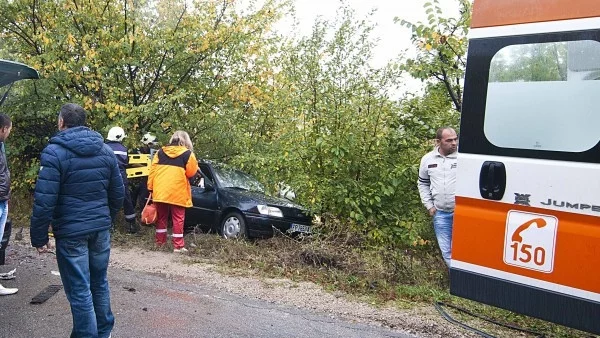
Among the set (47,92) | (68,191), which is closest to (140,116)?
(47,92)

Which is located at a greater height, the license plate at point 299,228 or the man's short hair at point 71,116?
the man's short hair at point 71,116

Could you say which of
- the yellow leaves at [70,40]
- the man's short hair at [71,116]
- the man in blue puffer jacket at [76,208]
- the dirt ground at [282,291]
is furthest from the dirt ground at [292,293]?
the yellow leaves at [70,40]

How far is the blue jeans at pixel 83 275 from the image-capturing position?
3.54 metres

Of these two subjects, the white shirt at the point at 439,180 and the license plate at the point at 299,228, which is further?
the license plate at the point at 299,228

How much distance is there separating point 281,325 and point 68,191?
6.99 feet

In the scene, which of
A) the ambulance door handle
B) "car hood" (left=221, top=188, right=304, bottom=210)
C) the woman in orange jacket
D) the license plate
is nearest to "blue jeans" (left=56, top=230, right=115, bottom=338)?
the ambulance door handle

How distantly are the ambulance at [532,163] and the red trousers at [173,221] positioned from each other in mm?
4637

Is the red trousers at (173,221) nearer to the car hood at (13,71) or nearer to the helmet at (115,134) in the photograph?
the helmet at (115,134)

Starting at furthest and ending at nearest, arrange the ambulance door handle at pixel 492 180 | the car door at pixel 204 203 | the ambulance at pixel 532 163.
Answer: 1. the car door at pixel 204 203
2. the ambulance door handle at pixel 492 180
3. the ambulance at pixel 532 163

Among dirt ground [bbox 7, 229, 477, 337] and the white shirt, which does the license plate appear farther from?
the white shirt

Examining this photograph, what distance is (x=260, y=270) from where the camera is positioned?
20.6 feet

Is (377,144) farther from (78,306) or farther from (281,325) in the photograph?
(78,306)

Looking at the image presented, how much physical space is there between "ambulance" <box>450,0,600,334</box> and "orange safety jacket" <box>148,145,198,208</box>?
4.63 metres

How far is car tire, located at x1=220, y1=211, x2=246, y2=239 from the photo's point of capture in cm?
865
